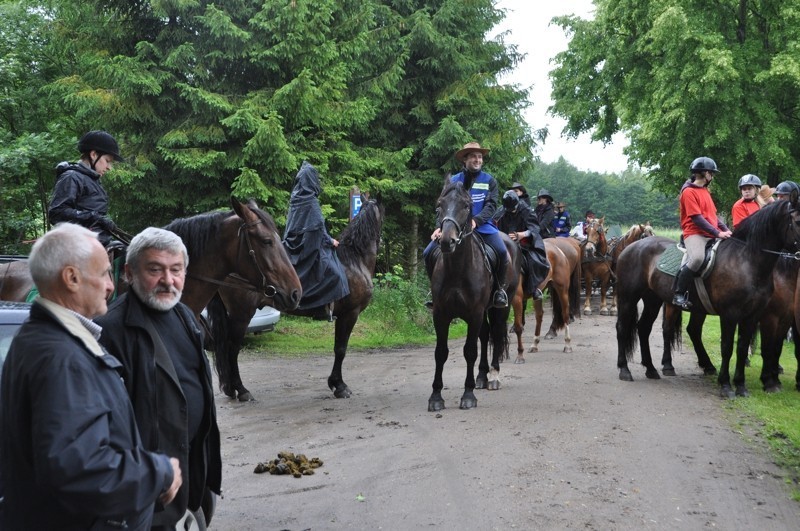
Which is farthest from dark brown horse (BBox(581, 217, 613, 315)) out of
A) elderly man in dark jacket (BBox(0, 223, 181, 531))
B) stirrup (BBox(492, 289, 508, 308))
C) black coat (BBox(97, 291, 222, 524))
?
elderly man in dark jacket (BBox(0, 223, 181, 531))

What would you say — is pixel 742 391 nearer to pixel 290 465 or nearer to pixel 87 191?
pixel 290 465

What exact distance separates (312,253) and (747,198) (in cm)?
653

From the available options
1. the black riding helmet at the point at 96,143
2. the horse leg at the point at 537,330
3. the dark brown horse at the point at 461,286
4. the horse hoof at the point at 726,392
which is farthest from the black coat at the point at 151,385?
the horse leg at the point at 537,330

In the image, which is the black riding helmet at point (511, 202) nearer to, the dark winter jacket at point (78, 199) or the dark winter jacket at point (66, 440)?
the dark winter jacket at point (78, 199)

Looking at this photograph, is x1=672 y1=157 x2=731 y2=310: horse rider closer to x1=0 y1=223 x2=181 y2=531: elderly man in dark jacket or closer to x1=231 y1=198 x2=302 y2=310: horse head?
x1=231 y1=198 x2=302 y2=310: horse head

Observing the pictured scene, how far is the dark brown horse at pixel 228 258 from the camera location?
7453 mm

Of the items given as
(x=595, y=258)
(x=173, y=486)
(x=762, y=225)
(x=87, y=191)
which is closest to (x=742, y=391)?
(x=762, y=225)

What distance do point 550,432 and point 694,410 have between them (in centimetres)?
232

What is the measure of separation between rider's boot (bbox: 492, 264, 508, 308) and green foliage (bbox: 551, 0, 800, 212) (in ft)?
57.2

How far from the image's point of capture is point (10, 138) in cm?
1703

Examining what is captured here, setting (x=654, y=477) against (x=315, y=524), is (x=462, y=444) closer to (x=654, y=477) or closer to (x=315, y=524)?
(x=654, y=477)

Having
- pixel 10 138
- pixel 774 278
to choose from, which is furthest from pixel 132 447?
pixel 10 138

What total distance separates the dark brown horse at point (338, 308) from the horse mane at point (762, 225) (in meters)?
4.76

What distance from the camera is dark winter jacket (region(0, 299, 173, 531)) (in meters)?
2.46
